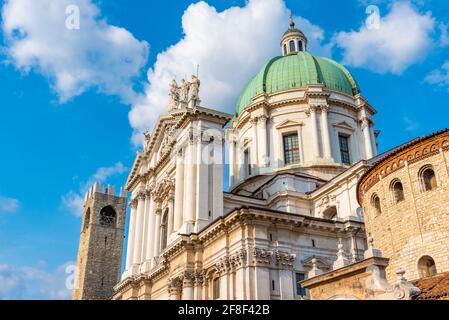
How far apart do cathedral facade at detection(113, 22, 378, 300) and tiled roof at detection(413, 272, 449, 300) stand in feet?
7.96

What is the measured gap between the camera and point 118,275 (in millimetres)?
62094

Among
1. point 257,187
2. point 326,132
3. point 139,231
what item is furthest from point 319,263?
point 139,231

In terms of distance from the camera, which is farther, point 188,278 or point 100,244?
point 100,244

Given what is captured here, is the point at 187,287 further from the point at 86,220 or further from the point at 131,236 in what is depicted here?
the point at 86,220

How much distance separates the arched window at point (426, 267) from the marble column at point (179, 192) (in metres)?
16.9

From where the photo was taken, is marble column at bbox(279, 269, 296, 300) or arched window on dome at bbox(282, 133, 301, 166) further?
arched window on dome at bbox(282, 133, 301, 166)

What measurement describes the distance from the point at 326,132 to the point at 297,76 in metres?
6.46

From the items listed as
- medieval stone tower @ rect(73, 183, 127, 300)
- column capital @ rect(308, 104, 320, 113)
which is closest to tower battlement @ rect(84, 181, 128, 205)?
medieval stone tower @ rect(73, 183, 127, 300)

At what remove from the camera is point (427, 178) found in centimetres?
1852

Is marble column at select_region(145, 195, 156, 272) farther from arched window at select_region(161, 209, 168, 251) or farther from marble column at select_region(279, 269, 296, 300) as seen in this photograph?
marble column at select_region(279, 269, 296, 300)

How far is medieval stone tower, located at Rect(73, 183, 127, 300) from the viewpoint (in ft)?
195

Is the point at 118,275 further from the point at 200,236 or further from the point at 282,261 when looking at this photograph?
the point at 282,261

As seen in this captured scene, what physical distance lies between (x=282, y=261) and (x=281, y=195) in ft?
29.7
